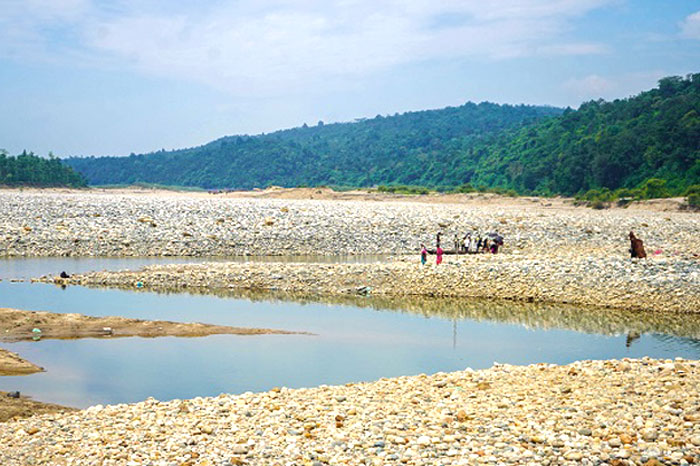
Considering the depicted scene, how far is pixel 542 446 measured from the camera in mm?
8750

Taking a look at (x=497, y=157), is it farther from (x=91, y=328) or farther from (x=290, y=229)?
(x=91, y=328)

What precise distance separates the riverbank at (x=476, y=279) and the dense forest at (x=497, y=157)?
35.3 m

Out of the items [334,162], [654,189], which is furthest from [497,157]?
[334,162]

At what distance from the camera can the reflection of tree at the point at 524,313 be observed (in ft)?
66.0

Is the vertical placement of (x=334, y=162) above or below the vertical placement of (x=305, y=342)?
above

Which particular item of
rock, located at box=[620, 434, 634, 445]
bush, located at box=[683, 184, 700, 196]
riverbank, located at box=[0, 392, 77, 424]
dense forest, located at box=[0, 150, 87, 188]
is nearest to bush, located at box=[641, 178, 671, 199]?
bush, located at box=[683, 184, 700, 196]

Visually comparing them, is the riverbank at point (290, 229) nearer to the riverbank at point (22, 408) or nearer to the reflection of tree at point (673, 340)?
the reflection of tree at point (673, 340)

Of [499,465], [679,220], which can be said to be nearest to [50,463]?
[499,465]

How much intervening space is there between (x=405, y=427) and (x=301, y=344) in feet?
29.0

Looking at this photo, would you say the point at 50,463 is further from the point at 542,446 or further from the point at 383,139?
the point at 383,139

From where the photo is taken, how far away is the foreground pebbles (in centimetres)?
868

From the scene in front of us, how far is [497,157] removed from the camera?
327 ft

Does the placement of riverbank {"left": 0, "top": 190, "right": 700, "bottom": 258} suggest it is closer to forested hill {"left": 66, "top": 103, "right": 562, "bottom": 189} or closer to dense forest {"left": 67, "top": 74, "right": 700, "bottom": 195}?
dense forest {"left": 67, "top": 74, "right": 700, "bottom": 195}

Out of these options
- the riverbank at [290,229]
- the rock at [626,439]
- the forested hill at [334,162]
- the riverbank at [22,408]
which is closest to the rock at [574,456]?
the rock at [626,439]
